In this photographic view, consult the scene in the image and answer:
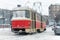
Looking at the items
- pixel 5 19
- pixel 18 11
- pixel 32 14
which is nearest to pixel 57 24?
pixel 32 14

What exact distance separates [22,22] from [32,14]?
2.28m

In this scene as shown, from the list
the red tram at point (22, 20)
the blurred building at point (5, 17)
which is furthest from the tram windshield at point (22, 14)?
the blurred building at point (5, 17)

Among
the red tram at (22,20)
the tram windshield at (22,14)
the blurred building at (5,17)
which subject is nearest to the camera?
the red tram at (22,20)

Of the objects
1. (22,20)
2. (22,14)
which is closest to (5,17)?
A: (22,14)

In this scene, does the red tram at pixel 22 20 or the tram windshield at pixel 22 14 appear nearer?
the red tram at pixel 22 20

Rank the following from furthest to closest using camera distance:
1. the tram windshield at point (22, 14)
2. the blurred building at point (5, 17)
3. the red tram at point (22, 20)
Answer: the blurred building at point (5, 17), the tram windshield at point (22, 14), the red tram at point (22, 20)

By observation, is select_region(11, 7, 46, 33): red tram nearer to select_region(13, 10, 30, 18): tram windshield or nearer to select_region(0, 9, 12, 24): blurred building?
select_region(13, 10, 30, 18): tram windshield

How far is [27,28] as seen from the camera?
91.6 feet

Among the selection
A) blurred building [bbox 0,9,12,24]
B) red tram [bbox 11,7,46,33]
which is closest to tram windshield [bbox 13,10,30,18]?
red tram [bbox 11,7,46,33]

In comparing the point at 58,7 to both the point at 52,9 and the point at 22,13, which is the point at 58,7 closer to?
the point at 52,9

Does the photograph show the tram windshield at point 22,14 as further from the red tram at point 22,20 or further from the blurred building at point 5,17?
the blurred building at point 5,17

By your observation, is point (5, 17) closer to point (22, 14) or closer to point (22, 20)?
point (22, 14)

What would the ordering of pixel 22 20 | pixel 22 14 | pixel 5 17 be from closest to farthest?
pixel 22 20 < pixel 22 14 < pixel 5 17

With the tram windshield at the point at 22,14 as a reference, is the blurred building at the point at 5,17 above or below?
below
